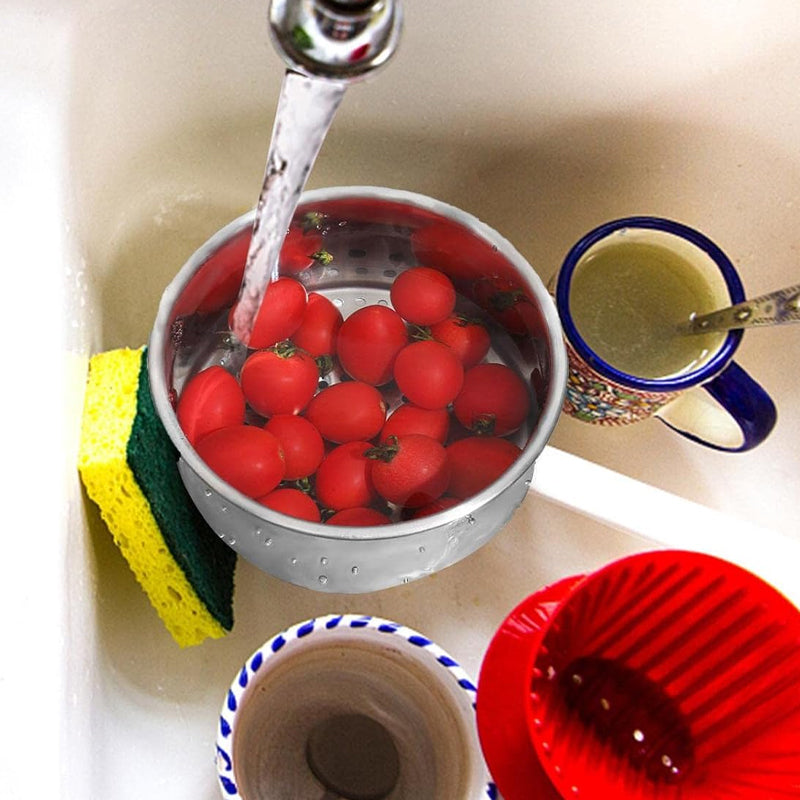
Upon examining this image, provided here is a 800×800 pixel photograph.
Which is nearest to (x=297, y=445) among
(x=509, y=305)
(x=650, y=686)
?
(x=509, y=305)

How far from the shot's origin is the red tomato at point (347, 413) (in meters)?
0.55

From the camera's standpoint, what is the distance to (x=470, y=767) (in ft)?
1.78

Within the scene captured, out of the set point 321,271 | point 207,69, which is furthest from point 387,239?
point 207,69

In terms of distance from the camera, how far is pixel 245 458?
0.53 metres

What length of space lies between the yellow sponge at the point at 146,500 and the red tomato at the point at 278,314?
65 mm

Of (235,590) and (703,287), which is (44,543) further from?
(703,287)

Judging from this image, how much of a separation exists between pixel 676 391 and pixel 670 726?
193 millimetres

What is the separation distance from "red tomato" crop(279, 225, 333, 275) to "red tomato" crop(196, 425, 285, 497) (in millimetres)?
106

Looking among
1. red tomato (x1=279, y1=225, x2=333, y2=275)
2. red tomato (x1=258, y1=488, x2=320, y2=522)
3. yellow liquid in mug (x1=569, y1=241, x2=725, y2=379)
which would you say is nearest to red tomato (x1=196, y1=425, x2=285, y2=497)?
red tomato (x1=258, y1=488, x2=320, y2=522)

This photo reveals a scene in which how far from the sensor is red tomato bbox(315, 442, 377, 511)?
541mm

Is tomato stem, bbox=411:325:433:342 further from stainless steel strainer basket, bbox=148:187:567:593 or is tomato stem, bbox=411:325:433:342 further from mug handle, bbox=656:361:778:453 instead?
mug handle, bbox=656:361:778:453

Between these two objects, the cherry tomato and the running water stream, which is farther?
the cherry tomato

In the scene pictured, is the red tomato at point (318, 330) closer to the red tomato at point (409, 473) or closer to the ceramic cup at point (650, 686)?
the red tomato at point (409, 473)

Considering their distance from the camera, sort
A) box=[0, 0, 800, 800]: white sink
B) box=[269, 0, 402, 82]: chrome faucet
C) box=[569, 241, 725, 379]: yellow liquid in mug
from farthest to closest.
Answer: box=[569, 241, 725, 379]: yellow liquid in mug
box=[0, 0, 800, 800]: white sink
box=[269, 0, 402, 82]: chrome faucet
